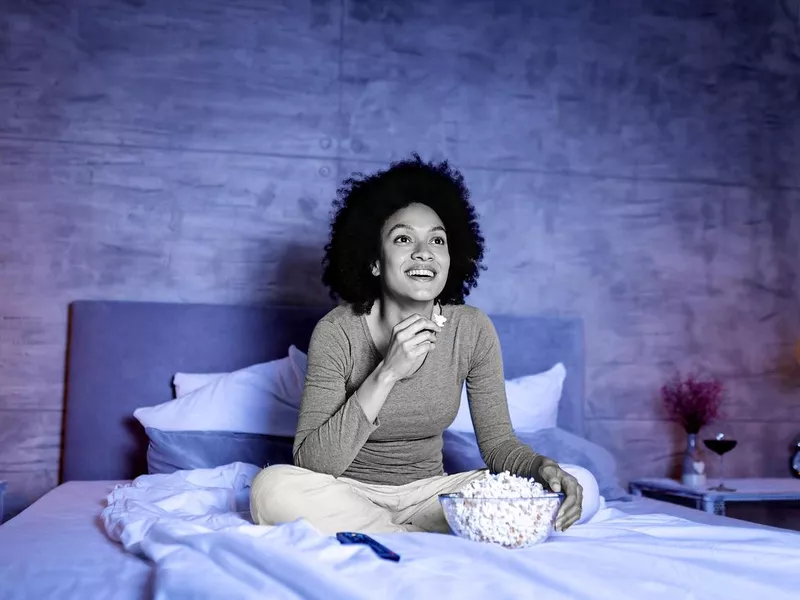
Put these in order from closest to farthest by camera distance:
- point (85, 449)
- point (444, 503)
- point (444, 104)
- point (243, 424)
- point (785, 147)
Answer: point (444, 503)
point (243, 424)
point (85, 449)
point (444, 104)
point (785, 147)

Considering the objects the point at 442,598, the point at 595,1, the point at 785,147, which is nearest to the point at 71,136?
the point at 595,1

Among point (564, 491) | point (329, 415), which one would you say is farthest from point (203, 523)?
point (564, 491)

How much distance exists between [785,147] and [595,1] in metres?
1.11

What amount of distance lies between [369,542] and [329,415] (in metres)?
0.55

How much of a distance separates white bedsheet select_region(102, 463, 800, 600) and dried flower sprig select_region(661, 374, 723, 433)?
176 centimetres

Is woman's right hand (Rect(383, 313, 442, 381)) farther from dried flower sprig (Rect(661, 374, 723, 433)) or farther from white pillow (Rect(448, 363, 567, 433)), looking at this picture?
dried flower sprig (Rect(661, 374, 723, 433))

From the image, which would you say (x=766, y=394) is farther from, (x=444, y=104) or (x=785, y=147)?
(x=444, y=104)

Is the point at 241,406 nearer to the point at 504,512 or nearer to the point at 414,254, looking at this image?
the point at 414,254

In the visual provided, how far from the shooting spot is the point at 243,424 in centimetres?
298

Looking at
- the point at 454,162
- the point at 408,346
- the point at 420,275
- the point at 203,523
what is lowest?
the point at 203,523

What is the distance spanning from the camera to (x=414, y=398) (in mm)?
2131

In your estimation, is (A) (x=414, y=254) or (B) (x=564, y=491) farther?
(A) (x=414, y=254)

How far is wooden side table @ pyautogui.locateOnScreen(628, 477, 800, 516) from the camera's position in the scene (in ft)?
10.4

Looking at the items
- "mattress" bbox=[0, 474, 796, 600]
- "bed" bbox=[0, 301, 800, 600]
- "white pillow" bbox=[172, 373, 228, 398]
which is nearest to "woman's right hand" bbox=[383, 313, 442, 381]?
"bed" bbox=[0, 301, 800, 600]
